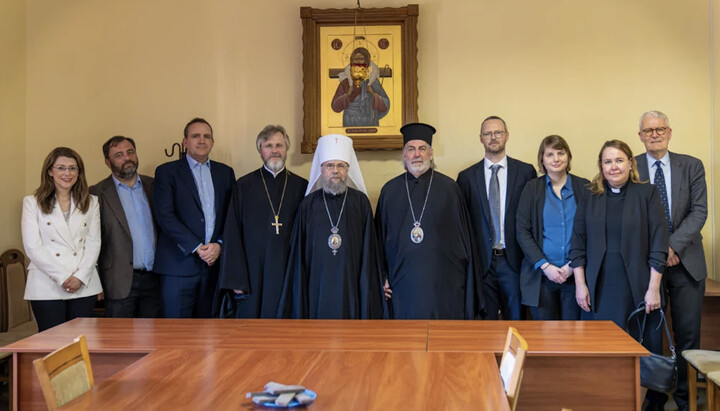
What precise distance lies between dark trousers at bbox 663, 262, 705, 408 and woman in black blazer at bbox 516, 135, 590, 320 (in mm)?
593

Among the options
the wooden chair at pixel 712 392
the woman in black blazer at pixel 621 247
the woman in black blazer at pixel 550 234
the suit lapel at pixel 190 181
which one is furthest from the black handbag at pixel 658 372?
the suit lapel at pixel 190 181

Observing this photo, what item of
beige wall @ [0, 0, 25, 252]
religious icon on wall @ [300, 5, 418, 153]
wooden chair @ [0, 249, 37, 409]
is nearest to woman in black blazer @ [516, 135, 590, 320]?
religious icon on wall @ [300, 5, 418, 153]

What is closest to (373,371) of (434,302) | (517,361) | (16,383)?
(517,361)

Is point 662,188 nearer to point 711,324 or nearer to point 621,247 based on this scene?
point 621,247

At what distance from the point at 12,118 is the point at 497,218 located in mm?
3632

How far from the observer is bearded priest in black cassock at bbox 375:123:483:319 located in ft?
13.7

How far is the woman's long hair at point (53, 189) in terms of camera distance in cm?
403

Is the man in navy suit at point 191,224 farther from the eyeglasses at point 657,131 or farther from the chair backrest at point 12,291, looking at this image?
the eyeglasses at point 657,131

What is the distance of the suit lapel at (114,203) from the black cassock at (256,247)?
63cm

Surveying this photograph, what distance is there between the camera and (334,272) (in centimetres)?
420

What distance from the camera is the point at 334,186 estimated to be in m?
4.29

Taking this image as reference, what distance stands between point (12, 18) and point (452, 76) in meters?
3.30

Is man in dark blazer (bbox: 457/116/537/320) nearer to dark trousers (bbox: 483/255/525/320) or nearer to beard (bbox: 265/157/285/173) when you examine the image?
dark trousers (bbox: 483/255/525/320)

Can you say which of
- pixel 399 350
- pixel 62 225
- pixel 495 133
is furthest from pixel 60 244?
pixel 495 133
